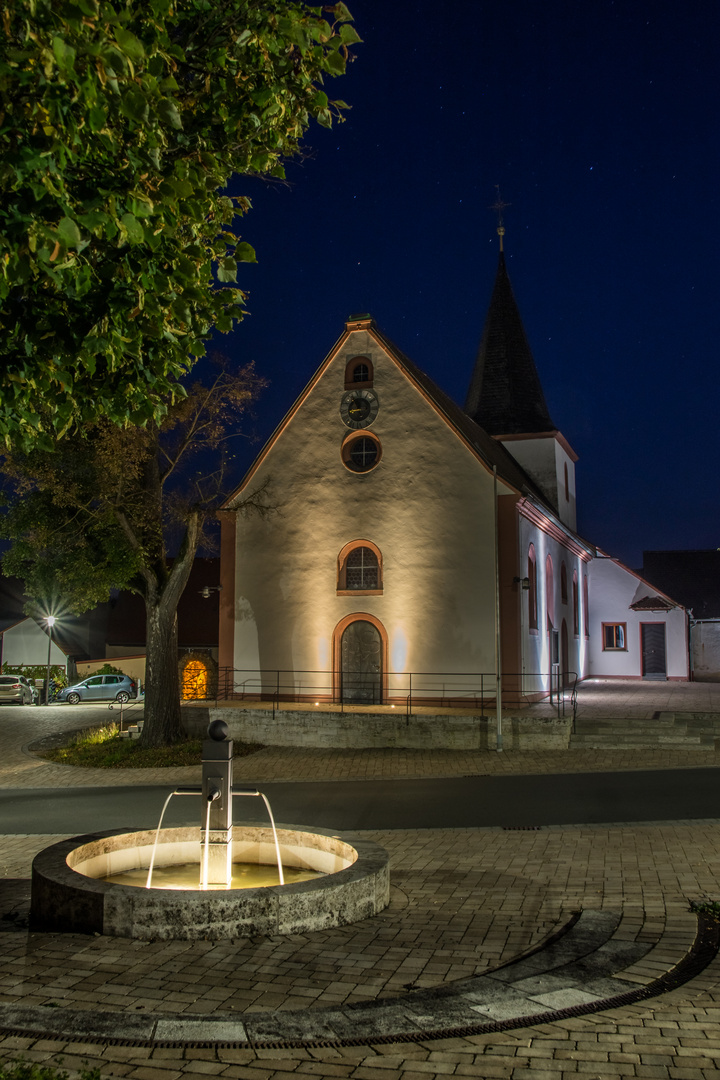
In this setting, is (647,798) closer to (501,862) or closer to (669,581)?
(501,862)

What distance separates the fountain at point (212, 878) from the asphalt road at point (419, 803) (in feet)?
10.4

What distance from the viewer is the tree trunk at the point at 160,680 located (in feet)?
68.2

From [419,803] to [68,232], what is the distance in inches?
442

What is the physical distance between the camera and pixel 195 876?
8633mm

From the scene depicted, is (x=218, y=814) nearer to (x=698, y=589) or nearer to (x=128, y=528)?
(x=128, y=528)

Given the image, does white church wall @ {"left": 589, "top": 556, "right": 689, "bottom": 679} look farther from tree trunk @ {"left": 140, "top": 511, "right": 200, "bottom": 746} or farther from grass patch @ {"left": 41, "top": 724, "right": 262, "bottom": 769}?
tree trunk @ {"left": 140, "top": 511, "right": 200, "bottom": 746}

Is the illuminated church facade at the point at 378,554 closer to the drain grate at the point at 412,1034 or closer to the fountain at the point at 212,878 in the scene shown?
the fountain at the point at 212,878

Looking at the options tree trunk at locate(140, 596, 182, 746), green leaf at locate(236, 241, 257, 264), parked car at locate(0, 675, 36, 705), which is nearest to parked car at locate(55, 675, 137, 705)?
parked car at locate(0, 675, 36, 705)

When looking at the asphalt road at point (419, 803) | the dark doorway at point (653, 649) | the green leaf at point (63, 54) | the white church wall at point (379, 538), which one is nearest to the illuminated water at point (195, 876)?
the asphalt road at point (419, 803)

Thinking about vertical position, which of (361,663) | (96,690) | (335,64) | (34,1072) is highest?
(335,64)

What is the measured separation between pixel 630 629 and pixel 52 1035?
3668 cm

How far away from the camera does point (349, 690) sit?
25.7 meters

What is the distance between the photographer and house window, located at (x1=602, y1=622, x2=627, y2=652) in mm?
39000

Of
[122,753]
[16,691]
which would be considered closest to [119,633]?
[16,691]
